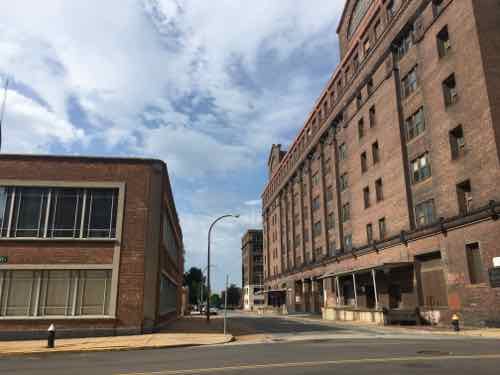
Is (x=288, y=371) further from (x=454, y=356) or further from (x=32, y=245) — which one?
(x=32, y=245)

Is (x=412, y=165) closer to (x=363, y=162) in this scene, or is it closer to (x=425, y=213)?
(x=425, y=213)

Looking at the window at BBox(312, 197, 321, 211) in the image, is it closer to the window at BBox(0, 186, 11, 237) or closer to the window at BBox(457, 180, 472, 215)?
the window at BBox(457, 180, 472, 215)

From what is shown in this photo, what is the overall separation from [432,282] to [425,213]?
500 centimetres

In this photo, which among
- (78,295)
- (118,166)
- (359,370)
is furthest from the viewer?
(118,166)

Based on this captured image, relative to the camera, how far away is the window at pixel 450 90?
1131 inches

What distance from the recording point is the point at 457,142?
28.2 metres

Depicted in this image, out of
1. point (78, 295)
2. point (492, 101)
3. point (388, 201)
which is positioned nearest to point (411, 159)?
point (388, 201)

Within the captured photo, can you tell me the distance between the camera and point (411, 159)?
33.9 m

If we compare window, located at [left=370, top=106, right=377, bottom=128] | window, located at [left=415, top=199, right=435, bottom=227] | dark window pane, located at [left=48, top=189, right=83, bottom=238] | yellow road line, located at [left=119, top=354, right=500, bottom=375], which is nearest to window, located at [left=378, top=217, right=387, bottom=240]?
window, located at [left=415, top=199, right=435, bottom=227]

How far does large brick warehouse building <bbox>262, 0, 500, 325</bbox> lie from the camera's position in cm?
2530

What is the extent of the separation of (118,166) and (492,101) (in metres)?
22.2

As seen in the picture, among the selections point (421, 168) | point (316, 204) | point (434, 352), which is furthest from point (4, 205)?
point (316, 204)

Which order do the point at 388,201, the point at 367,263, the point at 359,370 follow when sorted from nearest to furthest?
the point at 359,370 → the point at 388,201 → the point at 367,263

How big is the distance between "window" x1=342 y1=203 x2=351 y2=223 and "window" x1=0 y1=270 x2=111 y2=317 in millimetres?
29722
